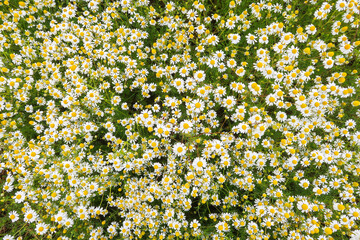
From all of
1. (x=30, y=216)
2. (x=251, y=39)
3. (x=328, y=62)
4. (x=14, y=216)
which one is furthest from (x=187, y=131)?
(x=14, y=216)

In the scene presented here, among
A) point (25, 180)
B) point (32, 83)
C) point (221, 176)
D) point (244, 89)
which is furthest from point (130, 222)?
point (32, 83)

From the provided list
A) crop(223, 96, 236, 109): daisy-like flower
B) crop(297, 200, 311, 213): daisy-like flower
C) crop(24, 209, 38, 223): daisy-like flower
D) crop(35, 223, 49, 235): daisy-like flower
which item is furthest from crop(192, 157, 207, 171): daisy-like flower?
crop(24, 209, 38, 223): daisy-like flower

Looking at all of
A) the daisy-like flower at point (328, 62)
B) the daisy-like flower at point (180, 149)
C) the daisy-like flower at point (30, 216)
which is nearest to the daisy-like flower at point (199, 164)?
the daisy-like flower at point (180, 149)

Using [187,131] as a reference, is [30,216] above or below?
below

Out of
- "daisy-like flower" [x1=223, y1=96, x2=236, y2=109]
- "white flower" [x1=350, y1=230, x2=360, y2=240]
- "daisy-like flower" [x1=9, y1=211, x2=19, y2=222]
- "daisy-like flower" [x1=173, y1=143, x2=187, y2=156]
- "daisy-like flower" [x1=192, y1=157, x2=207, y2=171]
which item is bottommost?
"daisy-like flower" [x1=9, y1=211, x2=19, y2=222]

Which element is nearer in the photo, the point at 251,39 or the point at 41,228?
the point at 41,228

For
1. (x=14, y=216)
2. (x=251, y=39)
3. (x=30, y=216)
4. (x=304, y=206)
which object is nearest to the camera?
(x=304, y=206)

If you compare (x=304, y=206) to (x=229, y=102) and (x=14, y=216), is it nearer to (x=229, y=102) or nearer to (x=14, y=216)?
(x=229, y=102)

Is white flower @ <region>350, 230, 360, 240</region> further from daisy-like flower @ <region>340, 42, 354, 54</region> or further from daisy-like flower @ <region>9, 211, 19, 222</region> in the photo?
daisy-like flower @ <region>9, 211, 19, 222</region>

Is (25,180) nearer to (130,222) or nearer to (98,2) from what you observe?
(130,222)
